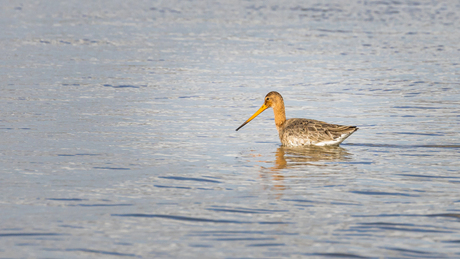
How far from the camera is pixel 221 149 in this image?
11.4 m

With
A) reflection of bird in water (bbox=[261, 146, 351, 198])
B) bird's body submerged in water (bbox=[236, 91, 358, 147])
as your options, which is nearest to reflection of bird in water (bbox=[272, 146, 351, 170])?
reflection of bird in water (bbox=[261, 146, 351, 198])

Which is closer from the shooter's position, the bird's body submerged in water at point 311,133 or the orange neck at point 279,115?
the bird's body submerged in water at point 311,133

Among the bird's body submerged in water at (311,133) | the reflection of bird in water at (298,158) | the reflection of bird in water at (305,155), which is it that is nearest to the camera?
the reflection of bird in water at (298,158)

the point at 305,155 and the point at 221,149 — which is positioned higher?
the point at 221,149

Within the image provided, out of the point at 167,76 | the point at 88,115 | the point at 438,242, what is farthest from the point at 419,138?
the point at 167,76

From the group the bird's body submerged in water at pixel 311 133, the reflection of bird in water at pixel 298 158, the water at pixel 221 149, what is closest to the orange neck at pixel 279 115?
the bird's body submerged in water at pixel 311 133

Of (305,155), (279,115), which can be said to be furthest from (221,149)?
(279,115)

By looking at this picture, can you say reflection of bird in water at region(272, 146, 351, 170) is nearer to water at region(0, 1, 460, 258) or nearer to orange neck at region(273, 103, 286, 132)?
water at region(0, 1, 460, 258)

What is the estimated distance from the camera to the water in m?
6.98

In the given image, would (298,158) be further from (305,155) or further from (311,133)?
(311,133)

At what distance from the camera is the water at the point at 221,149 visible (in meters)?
6.98

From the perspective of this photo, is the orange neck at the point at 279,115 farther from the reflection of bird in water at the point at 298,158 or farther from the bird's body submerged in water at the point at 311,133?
the reflection of bird in water at the point at 298,158

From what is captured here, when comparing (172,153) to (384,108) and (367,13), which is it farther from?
(367,13)

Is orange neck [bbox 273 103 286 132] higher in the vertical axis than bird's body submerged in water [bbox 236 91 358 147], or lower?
higher
